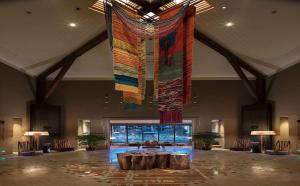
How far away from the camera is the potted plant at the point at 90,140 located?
16.8 meters

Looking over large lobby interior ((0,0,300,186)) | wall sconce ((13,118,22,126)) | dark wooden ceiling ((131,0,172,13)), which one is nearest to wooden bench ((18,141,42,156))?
large lobby interior ((0,0,300,186))

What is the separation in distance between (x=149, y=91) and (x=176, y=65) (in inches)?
328

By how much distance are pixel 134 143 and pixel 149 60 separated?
6206 mm

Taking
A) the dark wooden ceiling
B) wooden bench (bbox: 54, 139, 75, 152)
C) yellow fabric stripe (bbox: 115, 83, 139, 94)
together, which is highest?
the dark wooden ceiling

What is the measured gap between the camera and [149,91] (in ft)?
58.9

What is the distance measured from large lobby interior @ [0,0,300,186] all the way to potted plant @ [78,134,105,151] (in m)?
0.06

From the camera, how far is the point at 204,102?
17922 mm

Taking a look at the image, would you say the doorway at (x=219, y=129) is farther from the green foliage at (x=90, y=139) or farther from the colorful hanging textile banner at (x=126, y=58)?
the colorful hanging textile banner at (x=126, y=58)

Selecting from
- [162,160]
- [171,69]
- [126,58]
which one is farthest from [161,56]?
[162,160]

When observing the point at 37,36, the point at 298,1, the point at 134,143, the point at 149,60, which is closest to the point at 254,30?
the point at 298,1

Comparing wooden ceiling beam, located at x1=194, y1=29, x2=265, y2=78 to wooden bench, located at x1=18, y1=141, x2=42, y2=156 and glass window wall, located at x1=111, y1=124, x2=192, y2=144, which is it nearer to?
glass window wall, located at x1=111, y1=124, x2=192, y2=144

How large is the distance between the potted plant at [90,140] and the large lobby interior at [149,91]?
0.06 metres

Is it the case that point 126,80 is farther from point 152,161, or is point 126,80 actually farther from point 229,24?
point 229,24

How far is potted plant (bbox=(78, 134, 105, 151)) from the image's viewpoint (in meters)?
16.8
